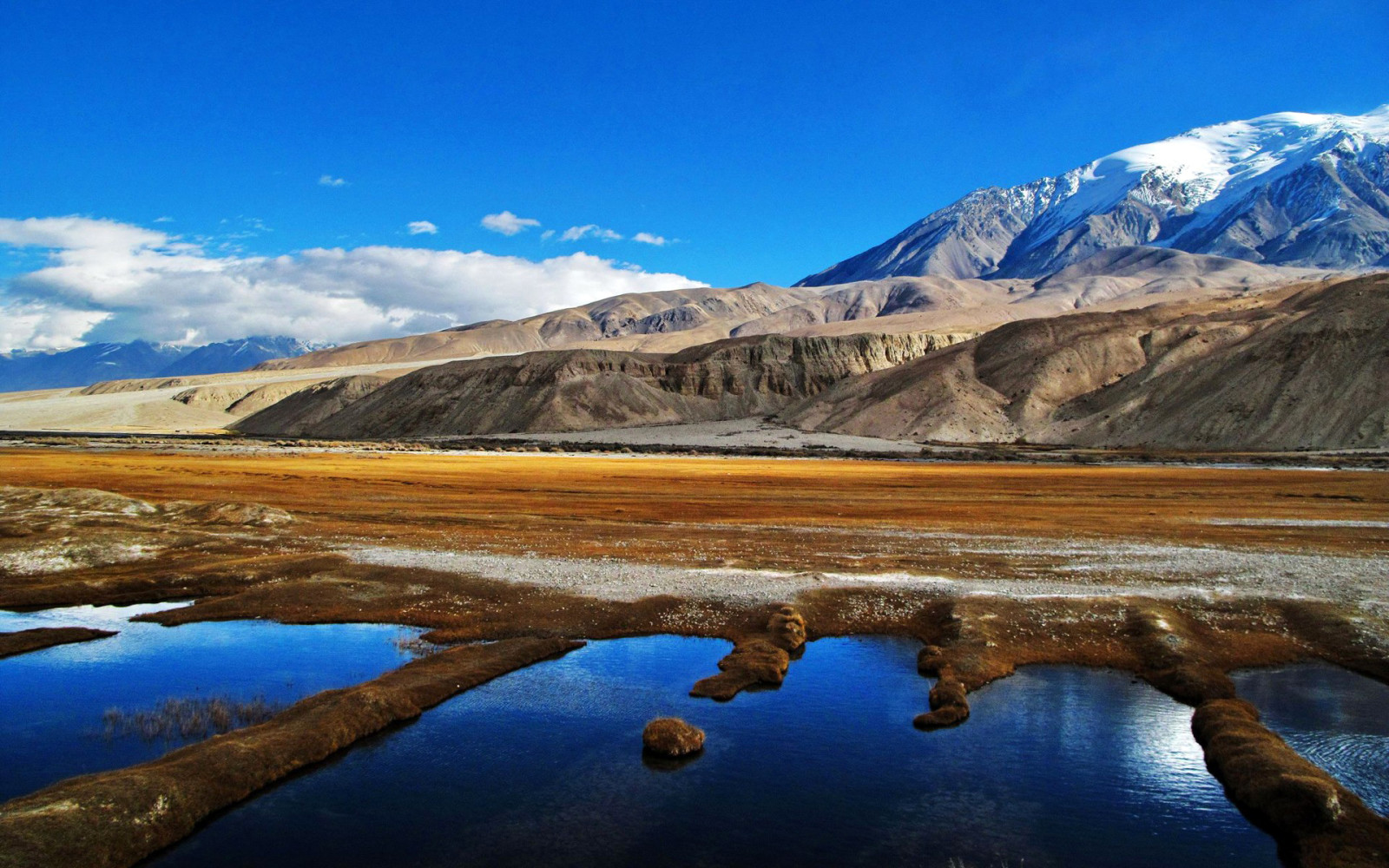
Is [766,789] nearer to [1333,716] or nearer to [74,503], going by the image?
[1333,716]

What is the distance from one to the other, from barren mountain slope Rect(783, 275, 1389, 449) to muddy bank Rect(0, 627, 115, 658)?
10160cm

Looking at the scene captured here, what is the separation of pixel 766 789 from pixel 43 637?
15634 mm

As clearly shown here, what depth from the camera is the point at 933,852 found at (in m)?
9.98

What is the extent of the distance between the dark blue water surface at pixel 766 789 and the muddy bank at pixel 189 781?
0.32m

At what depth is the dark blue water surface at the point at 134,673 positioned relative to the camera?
1223cm

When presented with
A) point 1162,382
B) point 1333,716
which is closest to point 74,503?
point 1333,716

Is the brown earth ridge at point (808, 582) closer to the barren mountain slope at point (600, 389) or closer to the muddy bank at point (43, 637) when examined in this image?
the muddy bank at point (43, 637)

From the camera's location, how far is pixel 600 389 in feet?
522

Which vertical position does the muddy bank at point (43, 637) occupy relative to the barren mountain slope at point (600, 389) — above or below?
below

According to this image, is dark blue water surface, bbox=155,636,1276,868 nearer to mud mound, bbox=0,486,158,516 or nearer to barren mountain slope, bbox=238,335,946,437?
mud mound, bbox=0,486,158,516

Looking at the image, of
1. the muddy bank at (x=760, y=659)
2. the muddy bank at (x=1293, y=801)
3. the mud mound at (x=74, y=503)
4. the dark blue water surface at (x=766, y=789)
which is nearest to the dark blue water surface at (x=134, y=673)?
the dark blue water surface at (x=766, y=789)

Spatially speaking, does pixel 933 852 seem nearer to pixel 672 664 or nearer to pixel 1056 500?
pixel 672 664

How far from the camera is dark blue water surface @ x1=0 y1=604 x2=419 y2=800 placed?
12.2 metres

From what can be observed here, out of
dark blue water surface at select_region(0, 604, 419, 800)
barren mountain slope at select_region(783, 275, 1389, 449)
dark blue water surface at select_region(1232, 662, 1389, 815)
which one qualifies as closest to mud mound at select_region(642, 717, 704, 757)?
dark blue water surface at select_region(0, 604, 419, 800)
